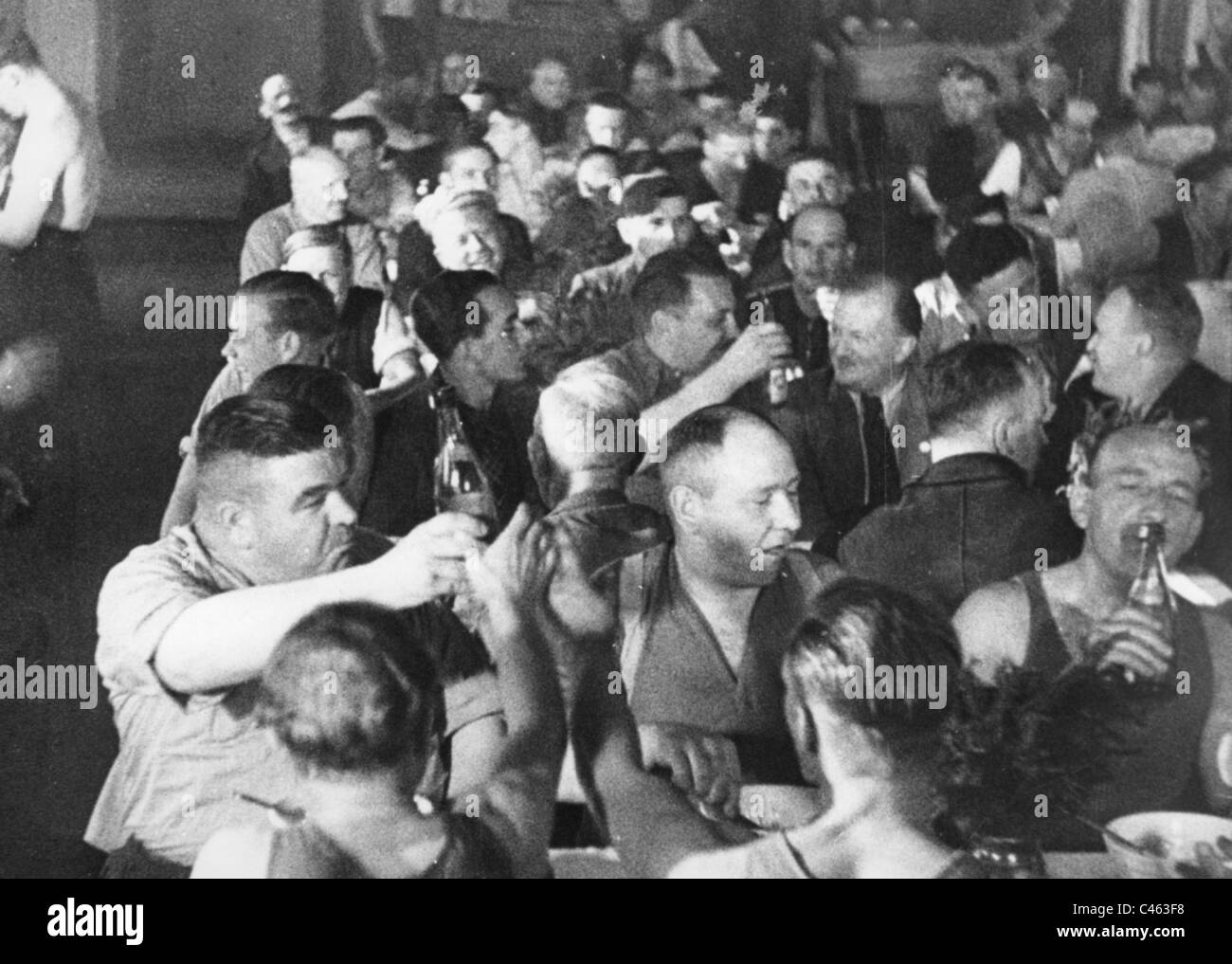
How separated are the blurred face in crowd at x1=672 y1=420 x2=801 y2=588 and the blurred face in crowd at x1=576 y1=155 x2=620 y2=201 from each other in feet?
3.05

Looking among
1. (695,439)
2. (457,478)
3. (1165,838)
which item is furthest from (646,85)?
(1165,838)

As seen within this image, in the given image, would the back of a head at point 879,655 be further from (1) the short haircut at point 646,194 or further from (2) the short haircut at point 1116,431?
(1) the short haircut at point 646,194

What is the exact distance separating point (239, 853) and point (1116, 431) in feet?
10.7

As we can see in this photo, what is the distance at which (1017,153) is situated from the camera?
646cm

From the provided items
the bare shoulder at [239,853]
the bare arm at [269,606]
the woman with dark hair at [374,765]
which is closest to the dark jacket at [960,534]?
the woman with dark hair at [374,765]

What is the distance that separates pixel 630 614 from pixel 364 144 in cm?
181

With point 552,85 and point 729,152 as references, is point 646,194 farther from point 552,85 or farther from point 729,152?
point 552,85

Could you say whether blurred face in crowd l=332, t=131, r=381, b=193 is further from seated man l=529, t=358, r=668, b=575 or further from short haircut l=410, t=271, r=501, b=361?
seated man l=529, t=358, r=668, b=575

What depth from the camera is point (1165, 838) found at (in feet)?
20.8

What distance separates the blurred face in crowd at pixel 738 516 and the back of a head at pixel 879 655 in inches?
9.6

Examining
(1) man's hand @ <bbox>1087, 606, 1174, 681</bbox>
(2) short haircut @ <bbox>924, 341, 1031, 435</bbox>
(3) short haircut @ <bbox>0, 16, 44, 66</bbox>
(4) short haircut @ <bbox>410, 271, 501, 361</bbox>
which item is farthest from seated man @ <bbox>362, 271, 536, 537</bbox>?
(1) man's hand @ <bbox>1087, 606, 1174, 681</bbox>

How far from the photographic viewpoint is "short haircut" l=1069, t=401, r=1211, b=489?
6.39 meters

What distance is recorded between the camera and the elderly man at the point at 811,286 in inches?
250
